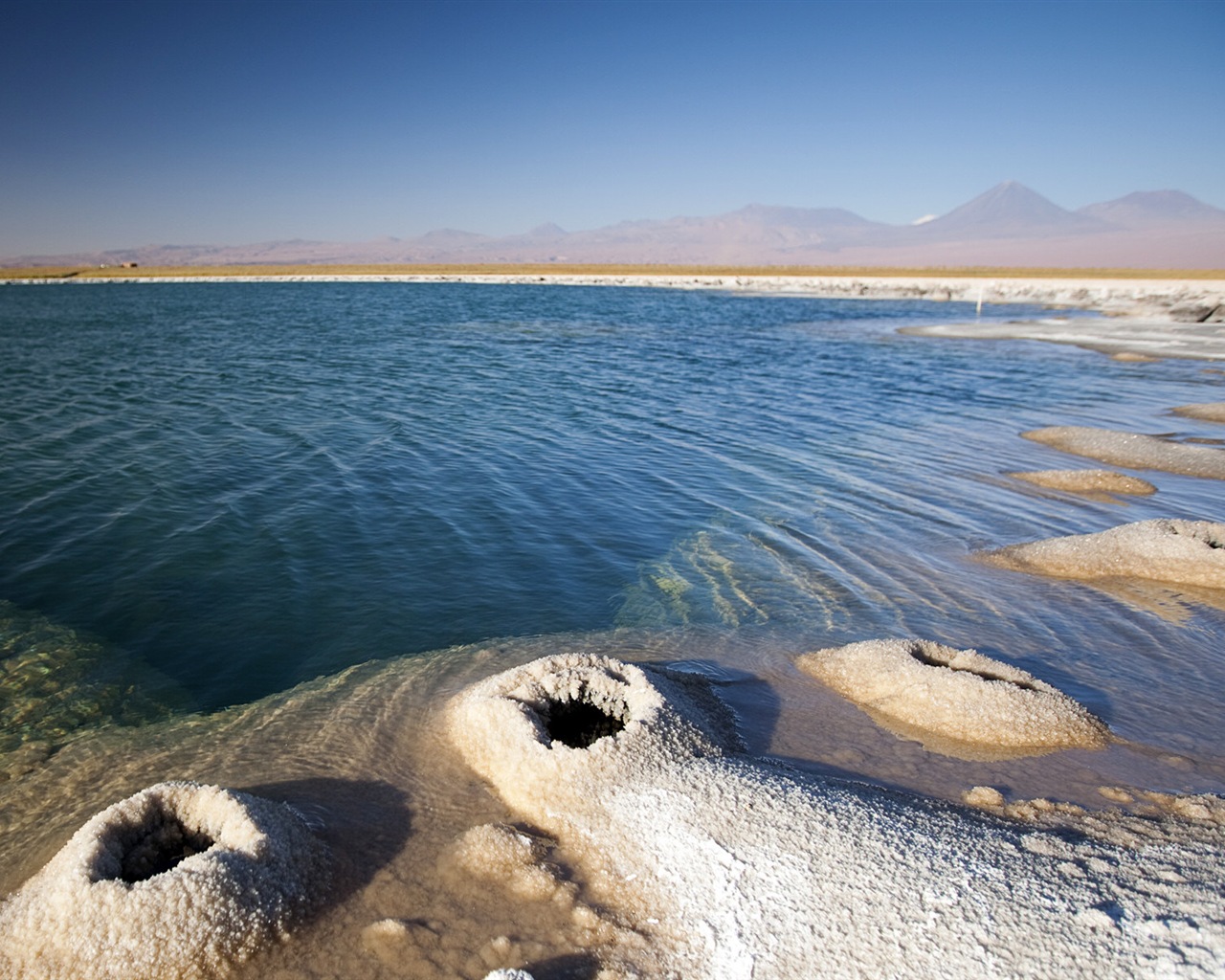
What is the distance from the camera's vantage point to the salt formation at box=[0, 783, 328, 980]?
13.1ft

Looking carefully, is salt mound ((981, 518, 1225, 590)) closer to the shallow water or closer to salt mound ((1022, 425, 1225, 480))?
the shallow water

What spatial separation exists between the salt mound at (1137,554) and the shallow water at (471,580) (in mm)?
501

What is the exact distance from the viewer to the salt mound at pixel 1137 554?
384 inches

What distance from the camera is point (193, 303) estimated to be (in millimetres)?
66000

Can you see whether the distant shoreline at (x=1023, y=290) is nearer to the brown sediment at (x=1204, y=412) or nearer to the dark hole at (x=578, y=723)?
the brown sediment at (x=1204, y=412)

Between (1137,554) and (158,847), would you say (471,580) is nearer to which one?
(158,847)

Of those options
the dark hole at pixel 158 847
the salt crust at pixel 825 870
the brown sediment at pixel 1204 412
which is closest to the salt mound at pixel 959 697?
the salt crust at pixel 825 870

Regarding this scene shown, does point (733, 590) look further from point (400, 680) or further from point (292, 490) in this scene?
point (292, 490)

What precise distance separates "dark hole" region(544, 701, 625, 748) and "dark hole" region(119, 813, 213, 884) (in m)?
2.68

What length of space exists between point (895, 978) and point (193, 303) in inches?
3000

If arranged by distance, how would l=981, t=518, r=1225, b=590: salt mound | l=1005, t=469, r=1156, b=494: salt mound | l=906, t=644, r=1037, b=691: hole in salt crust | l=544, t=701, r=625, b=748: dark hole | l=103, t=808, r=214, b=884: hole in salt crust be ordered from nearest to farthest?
l=103, t=808, r=214, b=884: hole in salt crust, l=544, t=701, r=625, b=748: dark hole, l=906, t=644, r=1037, b=691: hole in salt crust, l=981, t=518, r=1225, b=590: salt mound, l=1005, t=469, r=1156, b=494: salt mound

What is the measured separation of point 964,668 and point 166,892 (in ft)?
22.5

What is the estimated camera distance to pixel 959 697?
22.1 ft

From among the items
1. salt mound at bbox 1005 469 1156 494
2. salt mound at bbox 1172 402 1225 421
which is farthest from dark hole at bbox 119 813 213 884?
salt mound at bbox 1172 402 1225 421
